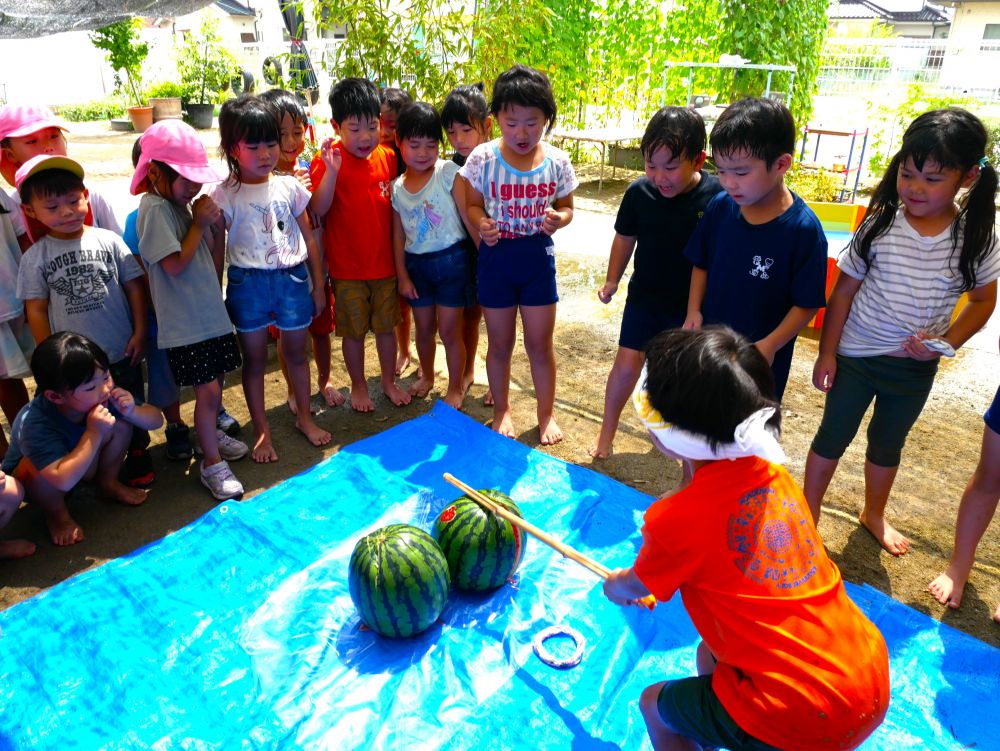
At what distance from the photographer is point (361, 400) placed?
14.5 feet

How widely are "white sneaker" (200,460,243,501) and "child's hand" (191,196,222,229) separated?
1212mm

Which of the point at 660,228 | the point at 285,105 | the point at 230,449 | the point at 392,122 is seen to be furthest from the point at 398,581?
the point at 392,122

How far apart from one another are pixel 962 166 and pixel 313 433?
334cm

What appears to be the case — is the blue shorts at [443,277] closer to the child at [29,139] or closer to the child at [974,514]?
the child at [29,139]

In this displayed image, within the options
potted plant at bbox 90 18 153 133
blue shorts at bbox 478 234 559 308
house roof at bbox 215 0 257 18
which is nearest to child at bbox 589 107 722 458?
blue shorts at bbox 478 234 559 308

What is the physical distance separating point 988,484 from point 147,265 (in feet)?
12.6

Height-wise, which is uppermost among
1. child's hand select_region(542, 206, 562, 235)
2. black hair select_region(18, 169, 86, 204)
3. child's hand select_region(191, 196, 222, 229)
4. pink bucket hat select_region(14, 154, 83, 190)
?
pink bucket hat select_region(14, 154, 83, 190)

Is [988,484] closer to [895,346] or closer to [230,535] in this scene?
[895,346]

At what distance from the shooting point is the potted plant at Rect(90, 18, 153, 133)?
54.7 feet

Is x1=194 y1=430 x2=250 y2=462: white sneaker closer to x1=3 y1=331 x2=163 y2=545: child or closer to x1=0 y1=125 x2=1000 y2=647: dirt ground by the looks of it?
x1=0 y1=125 x2=1000 y2=647: dirt ground

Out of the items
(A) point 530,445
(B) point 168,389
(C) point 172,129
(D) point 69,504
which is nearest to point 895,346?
(A) point 530,445

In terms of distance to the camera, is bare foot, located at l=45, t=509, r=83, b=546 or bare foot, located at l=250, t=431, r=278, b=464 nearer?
bare foot, located at l=45, t=509, r=83, b=546

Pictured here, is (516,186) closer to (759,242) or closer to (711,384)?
(759,242)

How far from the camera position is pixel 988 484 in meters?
2.79
